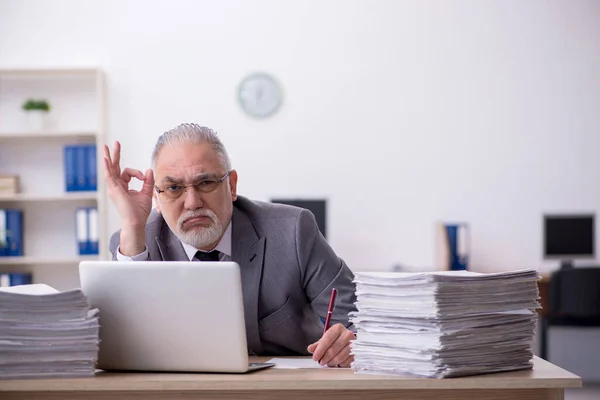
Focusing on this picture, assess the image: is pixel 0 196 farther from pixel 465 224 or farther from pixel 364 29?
pixel 465 224

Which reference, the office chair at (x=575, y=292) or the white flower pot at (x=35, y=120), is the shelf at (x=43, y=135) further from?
the office chair at (x=575, y=292)

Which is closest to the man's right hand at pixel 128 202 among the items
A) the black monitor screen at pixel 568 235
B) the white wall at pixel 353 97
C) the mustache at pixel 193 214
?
the mustache at pixel 193 214

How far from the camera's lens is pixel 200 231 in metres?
2.46

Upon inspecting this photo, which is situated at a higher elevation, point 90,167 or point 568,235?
point 90,167

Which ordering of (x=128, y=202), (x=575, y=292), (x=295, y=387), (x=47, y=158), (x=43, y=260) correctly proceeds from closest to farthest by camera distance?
(x=295, y=387)
(x=128, y=202)
(x=575, y=292)
(x=43, y=260)
(x=47, y=158)

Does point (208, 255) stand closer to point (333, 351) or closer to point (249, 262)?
point (249, 262)

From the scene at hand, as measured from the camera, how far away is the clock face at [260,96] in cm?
611

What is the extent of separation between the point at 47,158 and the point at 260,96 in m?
1.55

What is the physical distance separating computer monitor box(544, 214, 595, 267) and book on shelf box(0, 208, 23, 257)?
3.62 meters

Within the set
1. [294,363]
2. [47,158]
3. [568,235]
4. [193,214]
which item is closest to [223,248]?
[193,214]

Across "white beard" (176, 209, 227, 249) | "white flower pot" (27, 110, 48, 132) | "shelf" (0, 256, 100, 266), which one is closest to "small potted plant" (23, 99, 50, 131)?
"white flower pot" (27, 110, 48, 132)

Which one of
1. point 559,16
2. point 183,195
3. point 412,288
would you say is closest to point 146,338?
point 412,288

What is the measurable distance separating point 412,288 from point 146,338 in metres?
0.55

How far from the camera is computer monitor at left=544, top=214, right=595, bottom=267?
6.07 metres
